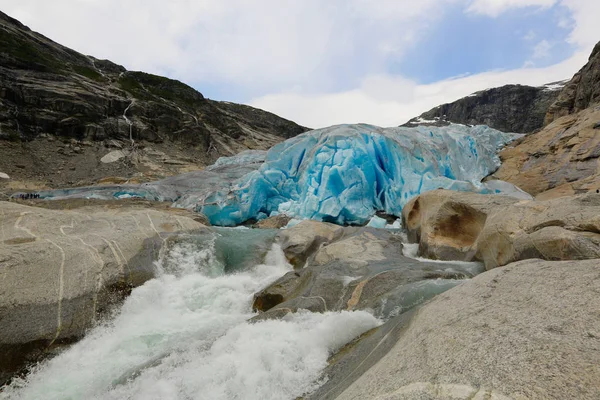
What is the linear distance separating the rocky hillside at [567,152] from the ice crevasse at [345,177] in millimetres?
1957

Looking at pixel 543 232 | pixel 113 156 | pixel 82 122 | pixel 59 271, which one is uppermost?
pixel 82 122

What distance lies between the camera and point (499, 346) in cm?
218

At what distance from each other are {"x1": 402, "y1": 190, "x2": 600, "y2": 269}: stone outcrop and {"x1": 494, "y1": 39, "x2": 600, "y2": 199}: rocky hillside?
26.0 ft

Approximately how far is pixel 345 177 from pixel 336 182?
0.44m

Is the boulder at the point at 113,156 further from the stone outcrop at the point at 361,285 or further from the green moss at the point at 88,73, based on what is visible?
the stone outcrop at the point at 361,285

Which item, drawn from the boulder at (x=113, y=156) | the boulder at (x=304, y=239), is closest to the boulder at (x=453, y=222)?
the boulder at (x=304, y=239)

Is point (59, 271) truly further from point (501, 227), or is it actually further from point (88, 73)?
point (88, 73)

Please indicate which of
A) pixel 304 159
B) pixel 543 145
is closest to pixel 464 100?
pixel 543 145

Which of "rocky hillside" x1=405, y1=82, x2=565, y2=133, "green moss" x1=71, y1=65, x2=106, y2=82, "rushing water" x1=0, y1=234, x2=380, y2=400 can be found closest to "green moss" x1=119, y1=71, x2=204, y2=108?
"green moss" x1=71, y1=65, x2=106, y2=82

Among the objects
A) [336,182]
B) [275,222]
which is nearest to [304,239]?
[275,222]

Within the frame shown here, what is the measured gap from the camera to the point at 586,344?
1.95m

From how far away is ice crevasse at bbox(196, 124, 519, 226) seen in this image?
15.1m

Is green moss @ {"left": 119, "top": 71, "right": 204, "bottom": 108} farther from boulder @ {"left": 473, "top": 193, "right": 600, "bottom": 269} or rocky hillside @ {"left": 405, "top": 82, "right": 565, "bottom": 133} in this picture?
rocky hillside @ {"left": 405, "top": 82, "right": 565, "bottom": 133}

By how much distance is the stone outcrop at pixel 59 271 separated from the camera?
5.20 metres
